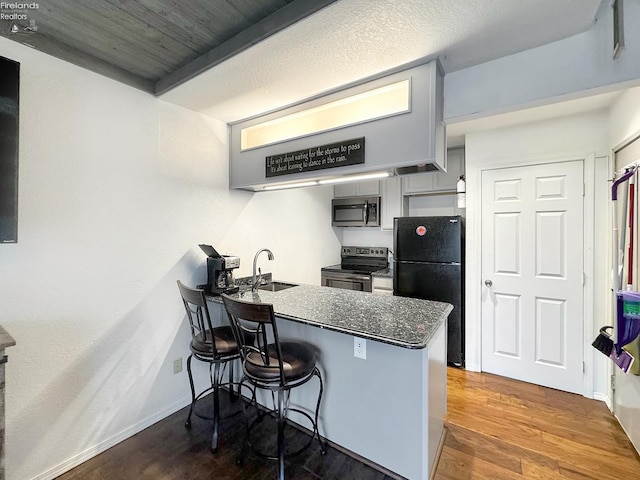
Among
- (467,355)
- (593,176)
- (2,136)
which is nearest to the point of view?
(2,136)

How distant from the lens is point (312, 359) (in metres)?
1.72

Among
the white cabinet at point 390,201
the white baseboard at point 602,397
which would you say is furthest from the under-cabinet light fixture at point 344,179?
the white baseboard at point 602,397

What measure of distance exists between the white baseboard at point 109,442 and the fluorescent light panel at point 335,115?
217 centimetres

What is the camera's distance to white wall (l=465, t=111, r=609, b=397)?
2.41 meters

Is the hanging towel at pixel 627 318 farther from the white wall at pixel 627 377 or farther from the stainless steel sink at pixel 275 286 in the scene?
the stainless steel sink at pixel 275 286

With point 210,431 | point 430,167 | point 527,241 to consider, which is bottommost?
point 210,431

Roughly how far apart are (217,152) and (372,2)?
1.74 metres

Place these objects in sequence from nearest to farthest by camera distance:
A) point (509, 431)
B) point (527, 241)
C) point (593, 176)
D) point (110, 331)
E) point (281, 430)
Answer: point (281, 430) < point (110, 331) < point (509, 431) < point (593, 176) < point (527, 241)

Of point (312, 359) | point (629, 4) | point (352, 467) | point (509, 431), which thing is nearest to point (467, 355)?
point (509, 431)

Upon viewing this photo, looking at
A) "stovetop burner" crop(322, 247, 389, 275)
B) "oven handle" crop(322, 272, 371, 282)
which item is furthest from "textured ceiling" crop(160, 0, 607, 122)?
"stovetop burner" crop(322, 247, 389, 275)

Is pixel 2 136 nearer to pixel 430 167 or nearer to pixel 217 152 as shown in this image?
pixel 217 152

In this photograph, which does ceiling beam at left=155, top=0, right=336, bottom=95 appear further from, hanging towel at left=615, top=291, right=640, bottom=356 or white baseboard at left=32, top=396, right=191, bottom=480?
white baseboard at left=32, top=396, right=191, bottom=480

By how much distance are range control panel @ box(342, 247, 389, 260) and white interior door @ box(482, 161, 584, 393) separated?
1.40 meters

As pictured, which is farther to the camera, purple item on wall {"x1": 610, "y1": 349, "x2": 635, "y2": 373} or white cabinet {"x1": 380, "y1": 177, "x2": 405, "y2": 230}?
white cabinet {"x1": 380, "y1": 177, "x2": 405, "y2": 230}
